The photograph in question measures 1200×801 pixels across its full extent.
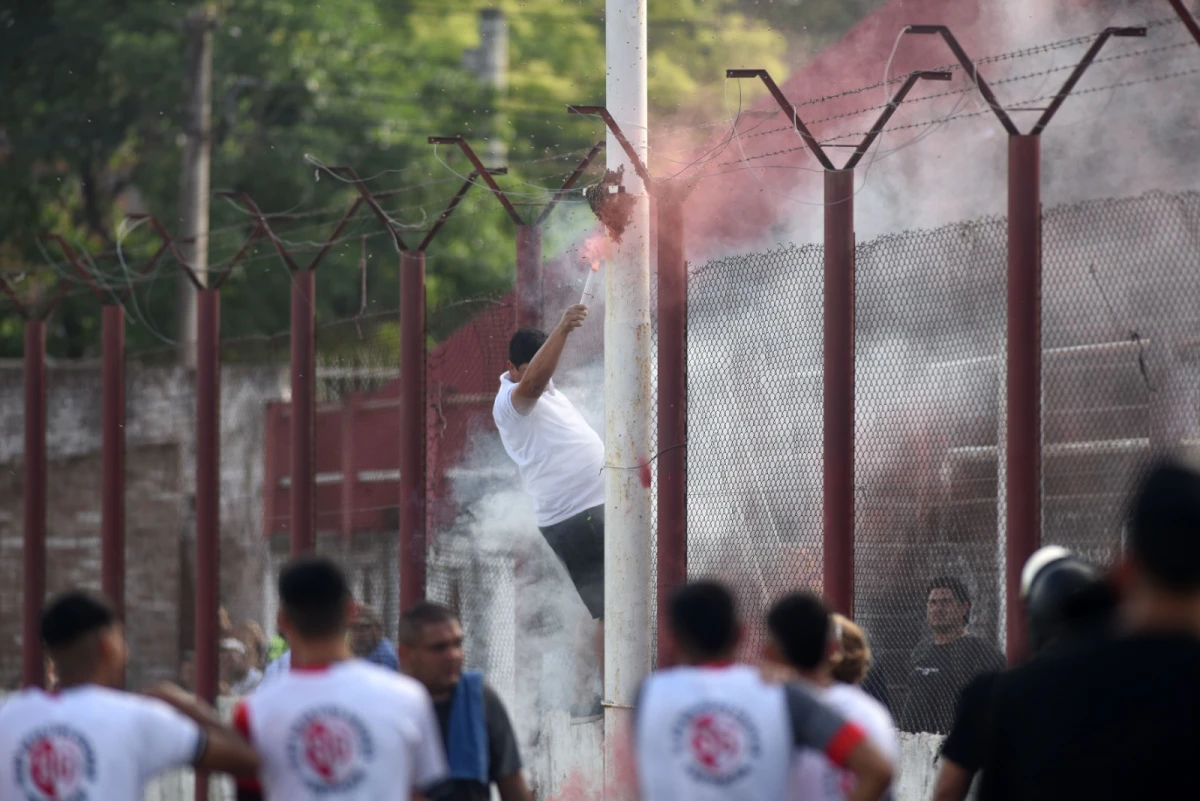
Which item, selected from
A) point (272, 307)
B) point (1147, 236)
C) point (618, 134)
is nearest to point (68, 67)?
point (272, 307)

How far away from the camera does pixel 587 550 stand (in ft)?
29.3

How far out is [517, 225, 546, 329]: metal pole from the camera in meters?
8.86

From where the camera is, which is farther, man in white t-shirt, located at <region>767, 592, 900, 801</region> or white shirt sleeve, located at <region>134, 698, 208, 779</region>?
white shirt sleeve, located at <region>134, 698, 208, 779</region>

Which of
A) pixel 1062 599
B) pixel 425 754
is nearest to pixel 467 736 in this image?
pixel 425 754

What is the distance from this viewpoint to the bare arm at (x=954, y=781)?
15.0ft

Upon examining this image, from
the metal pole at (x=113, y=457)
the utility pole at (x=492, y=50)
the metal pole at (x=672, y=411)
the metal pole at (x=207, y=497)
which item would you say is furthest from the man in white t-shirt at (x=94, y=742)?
the utility pole at (x=492, y=50)

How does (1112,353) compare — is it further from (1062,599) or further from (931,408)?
(1062,599)

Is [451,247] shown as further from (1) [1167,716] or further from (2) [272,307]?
(1) [1167,716]

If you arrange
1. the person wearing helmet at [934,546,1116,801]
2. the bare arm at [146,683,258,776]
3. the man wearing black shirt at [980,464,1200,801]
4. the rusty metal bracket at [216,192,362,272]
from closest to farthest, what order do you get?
1. the man wearing black shirt at [980,464,1200,801]
2. the bare arm at [146,683,258,776]
3. the person wearing helmet at [934,546,1116,801]
4. the rusty metal bracket at [216,192,362,272]

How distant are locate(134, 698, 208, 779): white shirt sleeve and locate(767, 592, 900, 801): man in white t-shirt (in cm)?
128

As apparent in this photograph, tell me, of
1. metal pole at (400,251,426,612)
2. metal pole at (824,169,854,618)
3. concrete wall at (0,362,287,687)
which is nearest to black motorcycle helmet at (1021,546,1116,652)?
metal pole at (824,169,854,618)

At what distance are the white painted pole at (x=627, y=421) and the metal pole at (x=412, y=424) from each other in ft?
4.96

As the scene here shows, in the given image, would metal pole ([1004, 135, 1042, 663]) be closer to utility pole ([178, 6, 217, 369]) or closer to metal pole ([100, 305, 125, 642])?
metal pole ([100, 305, 125, 642])

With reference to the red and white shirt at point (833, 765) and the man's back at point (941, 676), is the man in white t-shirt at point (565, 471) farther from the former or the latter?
the red and white shirt at point (833, 765)
